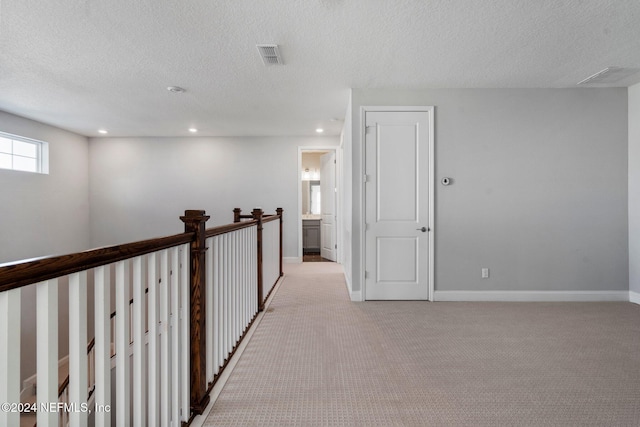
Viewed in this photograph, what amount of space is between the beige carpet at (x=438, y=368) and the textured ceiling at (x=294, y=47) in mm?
2451

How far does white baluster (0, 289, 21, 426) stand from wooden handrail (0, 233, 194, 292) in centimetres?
3

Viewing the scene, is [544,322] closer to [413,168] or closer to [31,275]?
[413,168]

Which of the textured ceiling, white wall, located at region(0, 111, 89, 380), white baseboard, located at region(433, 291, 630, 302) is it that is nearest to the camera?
the textured ceiling

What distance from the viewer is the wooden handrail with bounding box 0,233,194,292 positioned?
71 cm

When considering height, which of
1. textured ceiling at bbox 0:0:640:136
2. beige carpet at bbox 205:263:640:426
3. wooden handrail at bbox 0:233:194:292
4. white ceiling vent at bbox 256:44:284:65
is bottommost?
beige carpet at bbox 205:263:640:426

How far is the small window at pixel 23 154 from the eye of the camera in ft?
15.6

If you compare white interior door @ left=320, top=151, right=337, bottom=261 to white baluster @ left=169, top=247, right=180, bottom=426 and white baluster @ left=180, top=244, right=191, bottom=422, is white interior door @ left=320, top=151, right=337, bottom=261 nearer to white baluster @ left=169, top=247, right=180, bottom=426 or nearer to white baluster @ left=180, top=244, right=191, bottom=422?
white baluster @ left=180, top=244, right=191, bottom=422

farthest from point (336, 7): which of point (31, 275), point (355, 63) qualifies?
point (31, 275)

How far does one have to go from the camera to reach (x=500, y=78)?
3.38m

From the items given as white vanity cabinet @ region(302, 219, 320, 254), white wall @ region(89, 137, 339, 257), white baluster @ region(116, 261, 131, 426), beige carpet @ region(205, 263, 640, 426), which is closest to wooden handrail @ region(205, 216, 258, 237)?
white baluster @ region(116, 261, 131, 426)

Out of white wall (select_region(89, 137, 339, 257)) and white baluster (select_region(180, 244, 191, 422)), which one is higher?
white wall (select_region(89, 137, 339, 257))

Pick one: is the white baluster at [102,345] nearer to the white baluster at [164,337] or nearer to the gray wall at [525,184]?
the white baluster at [164,337]

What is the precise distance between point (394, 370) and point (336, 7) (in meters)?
2.51

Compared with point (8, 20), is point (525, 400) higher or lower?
lower
